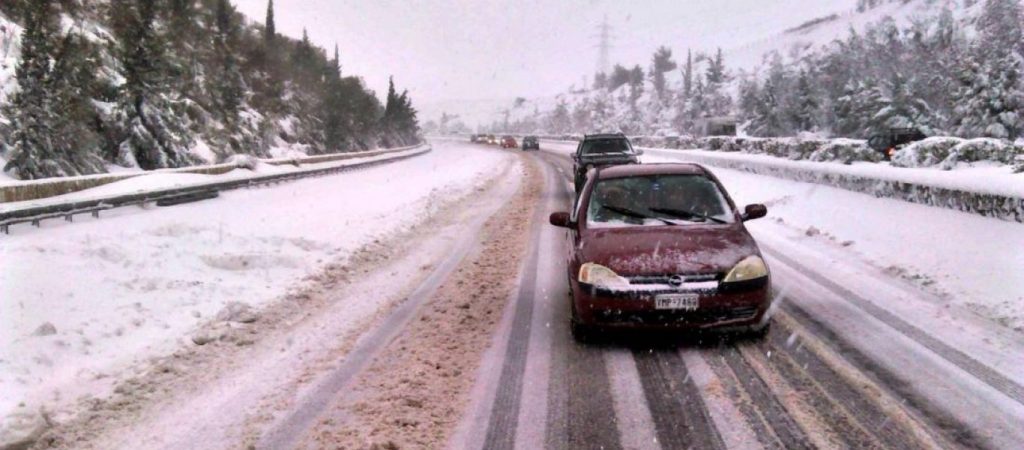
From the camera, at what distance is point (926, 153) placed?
16.9 m

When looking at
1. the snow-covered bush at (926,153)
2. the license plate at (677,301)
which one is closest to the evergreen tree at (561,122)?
the snow-covered bush at (926,153)

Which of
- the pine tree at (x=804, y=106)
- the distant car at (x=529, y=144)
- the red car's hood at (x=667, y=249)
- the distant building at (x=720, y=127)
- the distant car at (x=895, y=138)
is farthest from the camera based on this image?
the pine tree at (x=804, y=106)

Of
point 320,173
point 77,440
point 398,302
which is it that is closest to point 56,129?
point 320,173

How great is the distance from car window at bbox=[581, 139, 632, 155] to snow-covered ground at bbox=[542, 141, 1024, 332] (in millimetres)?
4151

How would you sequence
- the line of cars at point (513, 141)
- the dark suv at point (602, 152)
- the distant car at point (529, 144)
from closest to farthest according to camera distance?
1. the dark suv at point (602, 152)
2. the distant car at point (529, 144)
3. the line of cars at point (513, 141)

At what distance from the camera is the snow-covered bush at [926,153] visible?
55.0ft

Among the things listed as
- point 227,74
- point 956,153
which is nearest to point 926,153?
point 956,153

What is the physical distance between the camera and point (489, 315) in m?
6.61

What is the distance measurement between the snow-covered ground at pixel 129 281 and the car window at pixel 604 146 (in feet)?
15.8

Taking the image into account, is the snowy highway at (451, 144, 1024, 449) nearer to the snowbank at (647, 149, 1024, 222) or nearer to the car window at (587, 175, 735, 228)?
the car window at (587, 175, 735, 228)

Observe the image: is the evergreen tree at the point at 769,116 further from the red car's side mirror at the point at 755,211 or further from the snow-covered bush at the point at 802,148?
the red car's side mirror at the point at 755,211

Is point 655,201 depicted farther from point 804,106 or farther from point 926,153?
point 804,106

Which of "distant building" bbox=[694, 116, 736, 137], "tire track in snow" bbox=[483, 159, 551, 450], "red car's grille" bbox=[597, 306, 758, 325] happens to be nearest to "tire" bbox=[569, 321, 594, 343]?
"red car's grille" bbox=[597, 306, 758, 325]

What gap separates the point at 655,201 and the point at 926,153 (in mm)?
13893
